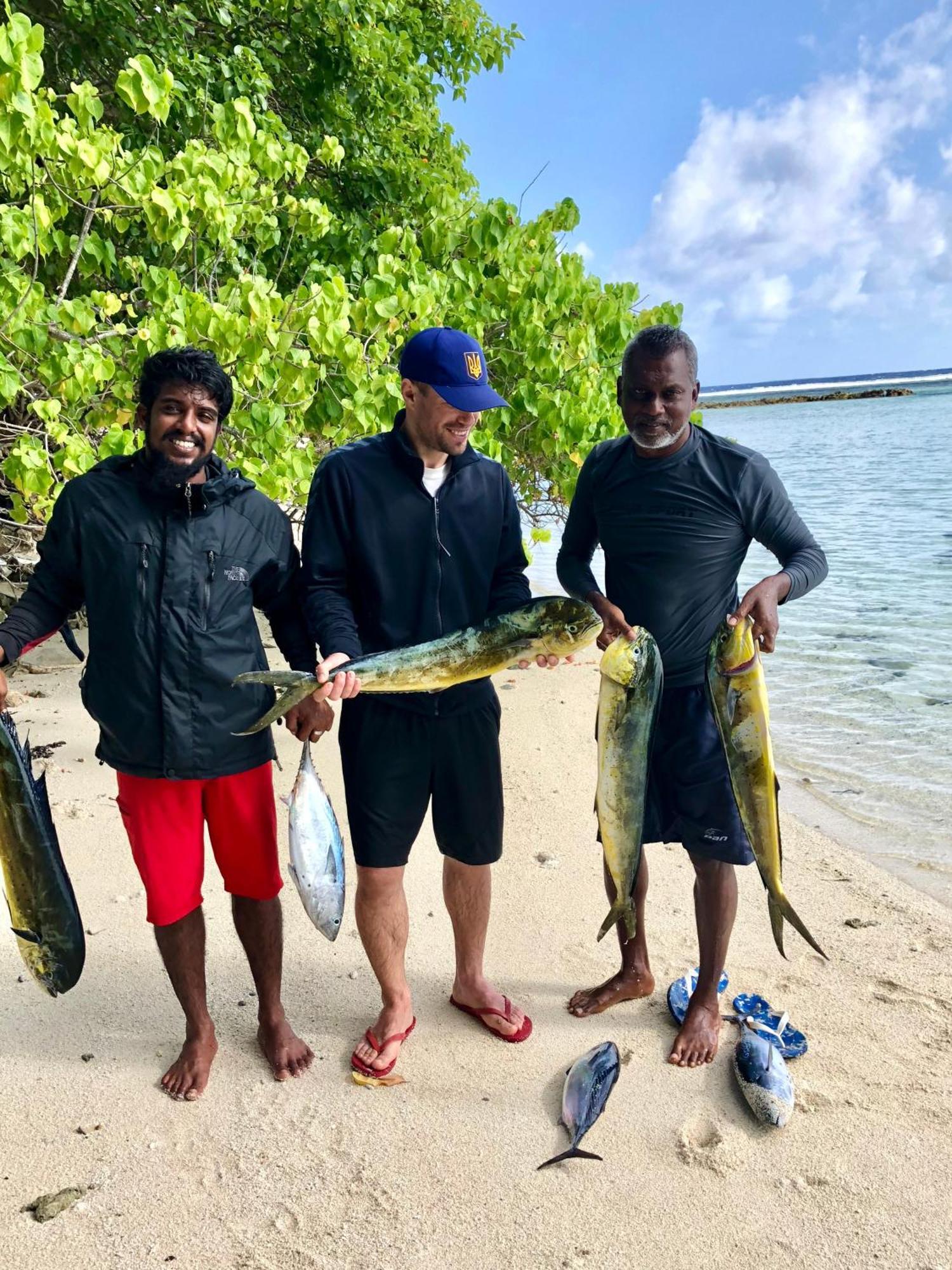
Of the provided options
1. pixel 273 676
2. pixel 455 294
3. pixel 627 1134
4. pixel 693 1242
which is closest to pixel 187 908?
pixel 273 676

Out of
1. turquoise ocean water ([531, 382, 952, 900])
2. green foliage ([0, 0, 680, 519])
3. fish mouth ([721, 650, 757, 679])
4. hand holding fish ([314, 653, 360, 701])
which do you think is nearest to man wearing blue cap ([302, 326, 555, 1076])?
hand holding fish ([314, 653, 360, 701])

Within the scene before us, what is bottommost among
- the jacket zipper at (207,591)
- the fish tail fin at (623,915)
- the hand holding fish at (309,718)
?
the fish tail fin at (623,915)

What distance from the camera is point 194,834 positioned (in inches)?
130

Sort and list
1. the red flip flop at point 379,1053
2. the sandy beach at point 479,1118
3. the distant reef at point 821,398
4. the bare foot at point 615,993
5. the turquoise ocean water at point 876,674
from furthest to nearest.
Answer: the distant reef at point 821,398 → the turquoise ocean water at point 876,674 → the bare foot at point 615,993 → the red flip flop at point 379,1053 → the sandy beach at point 479,1118

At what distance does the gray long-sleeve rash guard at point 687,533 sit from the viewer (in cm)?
337

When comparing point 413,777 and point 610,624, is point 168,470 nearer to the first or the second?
point 413,777

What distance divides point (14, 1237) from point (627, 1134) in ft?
6.49

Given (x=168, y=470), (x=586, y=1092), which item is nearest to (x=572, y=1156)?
(x=586, y=1092)

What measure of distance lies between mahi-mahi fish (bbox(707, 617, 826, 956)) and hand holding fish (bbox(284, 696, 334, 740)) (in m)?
1.35

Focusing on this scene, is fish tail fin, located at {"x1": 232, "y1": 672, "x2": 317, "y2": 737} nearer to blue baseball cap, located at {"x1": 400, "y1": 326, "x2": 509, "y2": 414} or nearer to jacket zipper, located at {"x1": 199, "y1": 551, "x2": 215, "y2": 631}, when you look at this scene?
jacket zipper, located at {"x1": 199, "y1": 551, "x2": 215, "y2": 631}

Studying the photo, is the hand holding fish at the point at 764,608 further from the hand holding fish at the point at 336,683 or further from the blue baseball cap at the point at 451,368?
the hand holding fish at the point at 336,683

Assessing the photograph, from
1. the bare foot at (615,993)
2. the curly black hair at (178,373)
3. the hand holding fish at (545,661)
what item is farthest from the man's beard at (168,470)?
the bare foot at (615,993)

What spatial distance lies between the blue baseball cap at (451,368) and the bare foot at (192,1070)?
2.55 metres

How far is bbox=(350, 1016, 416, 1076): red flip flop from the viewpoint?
3523 mm
